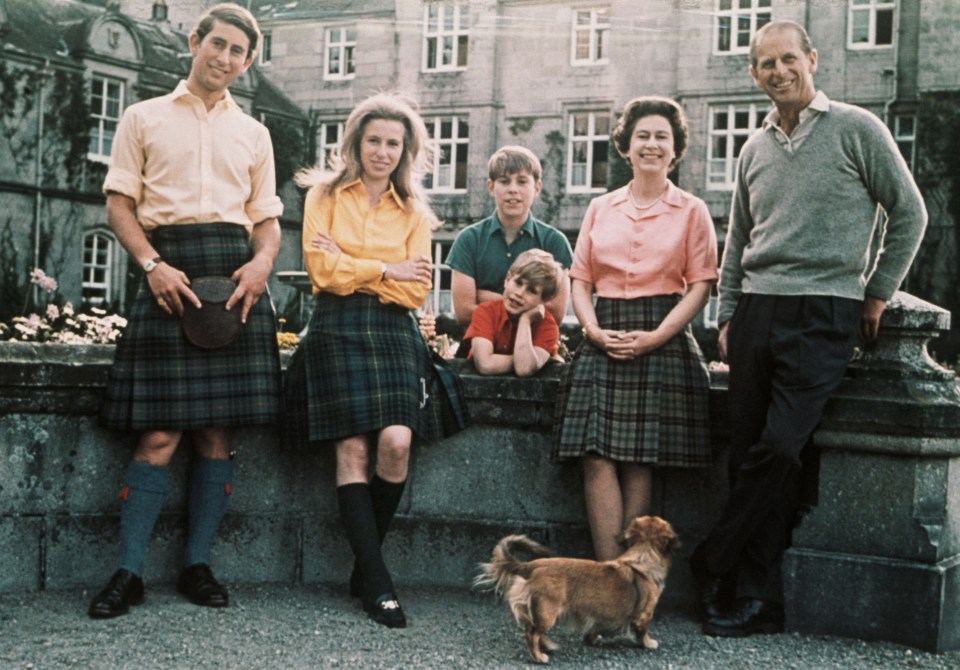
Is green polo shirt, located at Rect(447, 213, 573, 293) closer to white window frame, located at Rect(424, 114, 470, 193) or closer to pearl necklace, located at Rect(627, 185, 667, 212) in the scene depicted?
pearl necklace, located at Rect(627, 185, 667, 212)

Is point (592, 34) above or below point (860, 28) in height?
above

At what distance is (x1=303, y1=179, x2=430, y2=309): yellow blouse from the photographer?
13.5ft

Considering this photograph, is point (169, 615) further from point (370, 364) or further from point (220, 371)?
point (370, 364)

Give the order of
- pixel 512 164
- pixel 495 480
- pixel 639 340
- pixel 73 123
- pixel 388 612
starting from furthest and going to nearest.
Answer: pixel 73 123
pixel 512 164
pixel 495 480
pixel 639 340
pixel 388 612

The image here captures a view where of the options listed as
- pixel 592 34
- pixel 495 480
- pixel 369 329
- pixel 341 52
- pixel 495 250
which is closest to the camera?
pixel 369 329

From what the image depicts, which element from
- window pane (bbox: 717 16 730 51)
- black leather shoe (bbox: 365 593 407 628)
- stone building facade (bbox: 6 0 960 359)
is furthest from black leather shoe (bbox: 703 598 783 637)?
window pane (bbox: 717 16 730 51)

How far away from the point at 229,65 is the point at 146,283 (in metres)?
0.86

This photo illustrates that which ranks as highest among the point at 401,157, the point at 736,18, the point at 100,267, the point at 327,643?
the point at 736,18

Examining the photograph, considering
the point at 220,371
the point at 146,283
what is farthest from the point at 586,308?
the point at 146,283

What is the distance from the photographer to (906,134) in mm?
21688

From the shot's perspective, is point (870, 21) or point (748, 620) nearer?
point (748, 620)

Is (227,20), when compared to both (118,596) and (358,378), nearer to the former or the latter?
(358,378)

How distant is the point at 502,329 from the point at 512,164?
753mm

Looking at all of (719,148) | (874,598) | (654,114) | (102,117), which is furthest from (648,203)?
(102,117)
